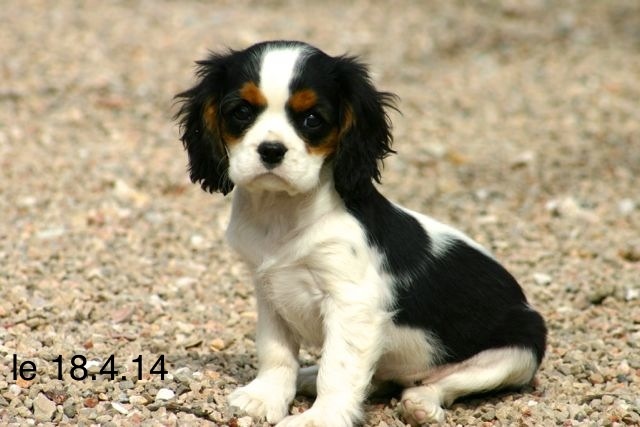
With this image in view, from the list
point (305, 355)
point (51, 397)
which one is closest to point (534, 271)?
point (305, 355)

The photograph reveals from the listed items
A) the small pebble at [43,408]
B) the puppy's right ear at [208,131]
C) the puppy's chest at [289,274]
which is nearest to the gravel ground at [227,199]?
the small pebble at [43,408]

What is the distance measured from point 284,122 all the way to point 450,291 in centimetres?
133

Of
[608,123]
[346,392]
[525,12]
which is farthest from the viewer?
[525,12]

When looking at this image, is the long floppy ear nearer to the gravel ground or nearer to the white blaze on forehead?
the white blaze on forehead

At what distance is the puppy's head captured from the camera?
185 inches

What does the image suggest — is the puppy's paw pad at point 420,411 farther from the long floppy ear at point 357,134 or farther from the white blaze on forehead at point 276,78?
the white blaze on forehead at point 276,78

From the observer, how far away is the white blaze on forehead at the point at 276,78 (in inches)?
186

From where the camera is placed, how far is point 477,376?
539 cm

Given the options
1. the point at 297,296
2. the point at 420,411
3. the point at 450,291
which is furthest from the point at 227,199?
the point at 420,411

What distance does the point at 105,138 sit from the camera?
11148 mm

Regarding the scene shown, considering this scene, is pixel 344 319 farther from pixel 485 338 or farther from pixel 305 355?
pixel 305 355

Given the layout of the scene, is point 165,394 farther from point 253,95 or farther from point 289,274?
point 253,95

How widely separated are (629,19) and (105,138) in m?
9.77

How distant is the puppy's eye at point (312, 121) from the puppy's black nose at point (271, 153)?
0.22 m
